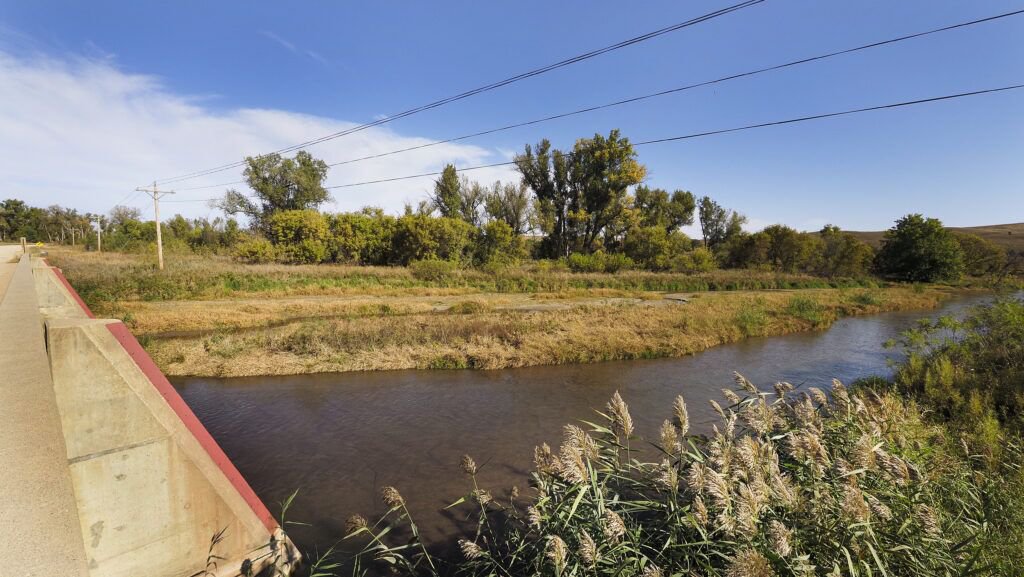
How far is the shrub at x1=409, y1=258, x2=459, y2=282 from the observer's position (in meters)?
32.2

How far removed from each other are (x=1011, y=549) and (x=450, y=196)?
44.9 m

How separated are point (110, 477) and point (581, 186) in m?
43.4

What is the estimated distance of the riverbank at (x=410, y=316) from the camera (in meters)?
13.3

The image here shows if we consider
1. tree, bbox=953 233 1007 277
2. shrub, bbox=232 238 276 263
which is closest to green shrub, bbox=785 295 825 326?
tree, bbox=953 233 1007 277

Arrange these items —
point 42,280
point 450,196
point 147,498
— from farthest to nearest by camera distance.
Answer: point 450,196 < point 42,280 < point 147,498

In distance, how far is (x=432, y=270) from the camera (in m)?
32.4

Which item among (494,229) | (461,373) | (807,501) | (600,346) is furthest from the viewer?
(494,229)

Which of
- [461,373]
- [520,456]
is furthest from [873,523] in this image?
[461,373]

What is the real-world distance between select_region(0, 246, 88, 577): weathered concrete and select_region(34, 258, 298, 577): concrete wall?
0.20 m

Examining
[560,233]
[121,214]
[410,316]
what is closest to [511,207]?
[560,233]

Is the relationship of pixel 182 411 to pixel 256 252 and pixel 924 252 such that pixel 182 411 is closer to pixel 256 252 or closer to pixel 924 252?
pixel 256 252

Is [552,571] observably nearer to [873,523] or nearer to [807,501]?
[807,501]

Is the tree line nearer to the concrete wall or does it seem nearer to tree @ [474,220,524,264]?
tree @ [474,220,524,264]

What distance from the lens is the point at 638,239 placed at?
42.2m
